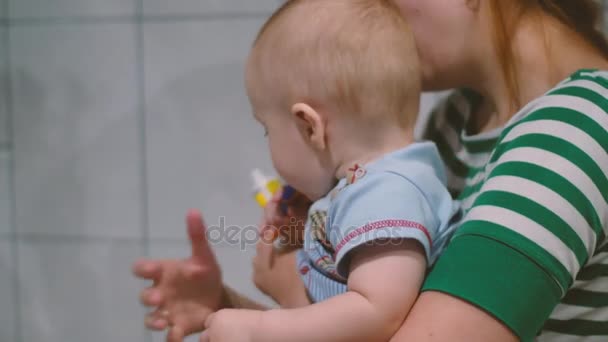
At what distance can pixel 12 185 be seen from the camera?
1108 millimetres

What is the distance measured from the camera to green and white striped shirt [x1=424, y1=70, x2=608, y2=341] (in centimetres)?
43

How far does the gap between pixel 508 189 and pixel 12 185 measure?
3.08 ft

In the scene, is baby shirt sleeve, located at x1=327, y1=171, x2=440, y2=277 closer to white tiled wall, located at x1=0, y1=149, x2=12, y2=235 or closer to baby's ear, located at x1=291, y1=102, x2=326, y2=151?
baby's ear, located at x1=291, y1=102, x2=326, y2=151

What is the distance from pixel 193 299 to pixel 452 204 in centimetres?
34

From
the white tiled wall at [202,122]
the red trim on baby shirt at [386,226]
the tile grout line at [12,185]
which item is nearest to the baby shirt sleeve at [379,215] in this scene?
the red trim on baby shirt at [386,226]

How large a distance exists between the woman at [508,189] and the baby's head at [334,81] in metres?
0.09

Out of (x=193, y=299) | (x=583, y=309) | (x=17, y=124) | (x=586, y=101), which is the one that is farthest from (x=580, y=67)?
(x=17, y=124)

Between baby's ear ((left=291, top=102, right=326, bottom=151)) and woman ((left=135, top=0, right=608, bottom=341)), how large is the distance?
14 centimetres

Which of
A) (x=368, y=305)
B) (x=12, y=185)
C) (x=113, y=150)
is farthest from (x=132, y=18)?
(x=368, y=305)

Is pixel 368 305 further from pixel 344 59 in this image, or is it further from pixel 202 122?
pixel 202 122

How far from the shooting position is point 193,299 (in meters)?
0.72

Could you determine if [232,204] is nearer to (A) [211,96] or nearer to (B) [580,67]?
(A) [211,96]

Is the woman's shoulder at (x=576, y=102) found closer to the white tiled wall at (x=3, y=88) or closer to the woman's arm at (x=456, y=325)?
the woman's arm at (x=456, y=325)

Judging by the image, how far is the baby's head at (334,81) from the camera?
1.65 ft
